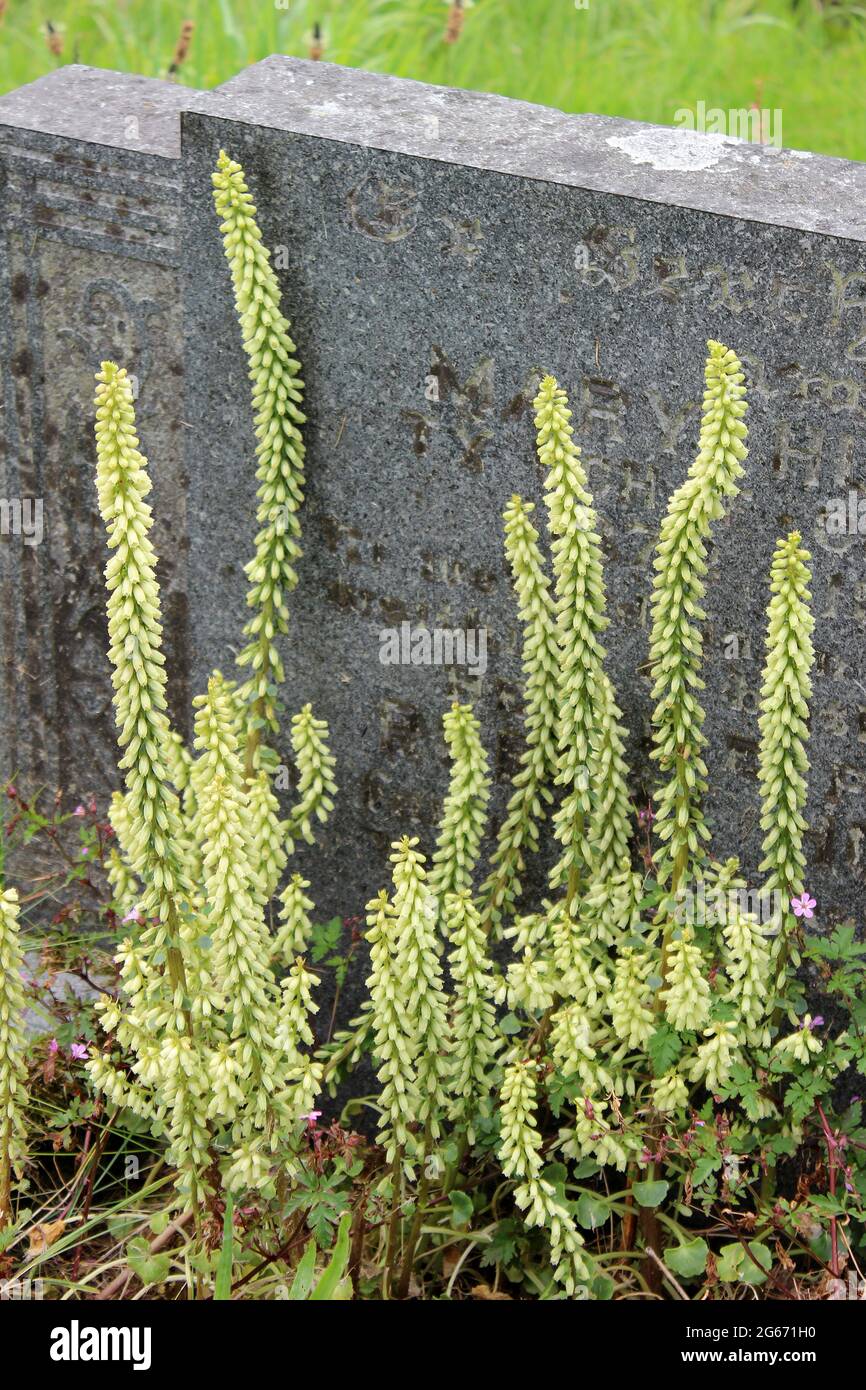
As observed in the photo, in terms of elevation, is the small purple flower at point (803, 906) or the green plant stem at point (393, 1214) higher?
the small purple flower at point (803, 906)

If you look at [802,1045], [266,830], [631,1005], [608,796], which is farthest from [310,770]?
[802,1045]

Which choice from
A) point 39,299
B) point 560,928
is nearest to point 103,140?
point 39,299

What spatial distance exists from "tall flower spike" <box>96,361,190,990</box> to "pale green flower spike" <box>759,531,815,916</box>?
102 centimetres

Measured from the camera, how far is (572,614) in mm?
3332

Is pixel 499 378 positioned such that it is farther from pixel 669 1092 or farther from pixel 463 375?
pixel 669 1092

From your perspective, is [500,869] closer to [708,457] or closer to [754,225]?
[708,457]

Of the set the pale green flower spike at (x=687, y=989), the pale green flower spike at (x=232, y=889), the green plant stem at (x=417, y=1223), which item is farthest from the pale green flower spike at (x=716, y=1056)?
the pale green flower spike at (x=232, y=889)

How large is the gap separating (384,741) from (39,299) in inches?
50.1

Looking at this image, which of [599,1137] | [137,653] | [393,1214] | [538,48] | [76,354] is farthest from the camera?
[538,48]

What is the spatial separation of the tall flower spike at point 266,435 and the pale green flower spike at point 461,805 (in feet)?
1.40

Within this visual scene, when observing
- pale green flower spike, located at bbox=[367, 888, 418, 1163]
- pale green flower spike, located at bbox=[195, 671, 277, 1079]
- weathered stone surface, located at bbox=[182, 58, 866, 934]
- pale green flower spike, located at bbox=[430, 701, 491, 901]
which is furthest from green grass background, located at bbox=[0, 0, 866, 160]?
pale green flower spike, located at bbox=[367, 888, 418, 1163]

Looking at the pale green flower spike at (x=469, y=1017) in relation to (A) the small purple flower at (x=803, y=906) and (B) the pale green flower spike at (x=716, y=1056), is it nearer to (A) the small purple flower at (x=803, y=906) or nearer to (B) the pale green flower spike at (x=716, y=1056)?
(B) the pale green flower spike at (x=716, y=1056)

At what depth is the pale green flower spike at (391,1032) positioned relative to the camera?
3027 millimetres

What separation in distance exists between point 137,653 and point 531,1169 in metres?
1.08
